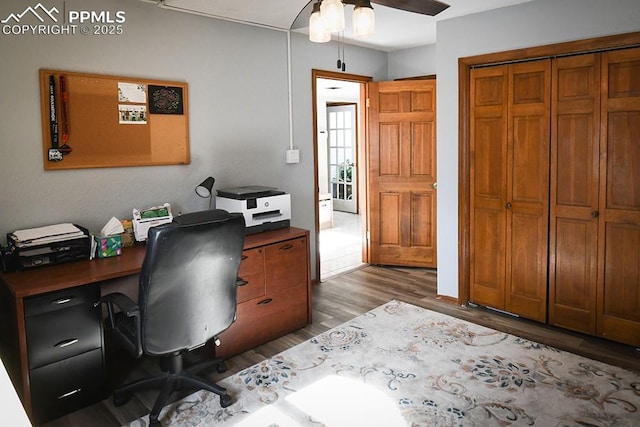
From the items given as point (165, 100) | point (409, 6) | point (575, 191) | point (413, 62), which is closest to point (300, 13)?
point (409, 6)

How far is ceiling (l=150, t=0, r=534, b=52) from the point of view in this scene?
3334mm

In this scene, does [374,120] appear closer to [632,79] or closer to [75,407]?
[632,79]

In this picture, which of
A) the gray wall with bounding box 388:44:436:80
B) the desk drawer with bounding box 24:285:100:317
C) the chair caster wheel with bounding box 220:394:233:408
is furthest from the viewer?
the gray wall with bounding box 388:44:436:80

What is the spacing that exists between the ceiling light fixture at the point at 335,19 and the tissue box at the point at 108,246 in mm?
1699

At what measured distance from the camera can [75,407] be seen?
2.60 m

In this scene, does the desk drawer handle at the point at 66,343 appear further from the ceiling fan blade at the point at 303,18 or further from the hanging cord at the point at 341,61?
the hanging cord at the point at 341,61

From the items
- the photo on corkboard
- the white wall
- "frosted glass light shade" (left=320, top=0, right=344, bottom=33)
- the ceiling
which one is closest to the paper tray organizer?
the photo on corkboard

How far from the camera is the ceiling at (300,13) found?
131 inches

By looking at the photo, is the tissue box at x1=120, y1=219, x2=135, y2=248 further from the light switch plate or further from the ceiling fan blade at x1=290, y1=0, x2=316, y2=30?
the ceiling fan blade at x1=290, y1=0, x2=316, y2=30

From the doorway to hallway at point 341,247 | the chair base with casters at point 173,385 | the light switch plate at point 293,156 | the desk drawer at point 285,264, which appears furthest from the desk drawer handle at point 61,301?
the doorway to hallway at point 341,247

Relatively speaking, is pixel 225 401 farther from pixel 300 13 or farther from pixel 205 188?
pixel 300 13

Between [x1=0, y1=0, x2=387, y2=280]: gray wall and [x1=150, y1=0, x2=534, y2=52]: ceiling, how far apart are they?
16 centimetres

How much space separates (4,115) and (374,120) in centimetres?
345

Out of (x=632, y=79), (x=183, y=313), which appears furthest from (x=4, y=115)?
(x=632, y=79)
